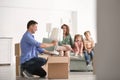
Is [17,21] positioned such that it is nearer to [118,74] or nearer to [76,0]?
[76,0]

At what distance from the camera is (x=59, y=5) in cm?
934

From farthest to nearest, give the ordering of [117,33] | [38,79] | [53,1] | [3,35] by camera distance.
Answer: [53,1] → [3,35] → [38,79] → [117,33]

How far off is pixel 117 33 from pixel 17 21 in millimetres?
7822

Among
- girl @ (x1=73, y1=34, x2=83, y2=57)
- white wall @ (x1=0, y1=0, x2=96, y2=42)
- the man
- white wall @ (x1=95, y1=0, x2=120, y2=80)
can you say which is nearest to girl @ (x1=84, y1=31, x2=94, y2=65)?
girl @ (x1=73, y1=34, x2=83, y2=57)

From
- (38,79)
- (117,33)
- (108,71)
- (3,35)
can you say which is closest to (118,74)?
(108,71)

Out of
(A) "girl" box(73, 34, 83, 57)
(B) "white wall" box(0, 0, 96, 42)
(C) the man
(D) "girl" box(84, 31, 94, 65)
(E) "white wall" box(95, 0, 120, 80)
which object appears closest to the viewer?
(E) "white wall" box(95, 0, 120, 80)

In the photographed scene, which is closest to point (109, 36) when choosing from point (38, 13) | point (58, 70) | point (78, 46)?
point (58, 70)

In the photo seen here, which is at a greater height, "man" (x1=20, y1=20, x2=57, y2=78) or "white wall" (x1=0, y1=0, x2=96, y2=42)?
"white wall" (x1=0, y1=0, x2=96, y2=42)

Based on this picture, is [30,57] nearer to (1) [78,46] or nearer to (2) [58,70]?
(2) [58,70]

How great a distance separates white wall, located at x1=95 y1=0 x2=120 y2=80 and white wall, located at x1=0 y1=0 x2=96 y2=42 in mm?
7265

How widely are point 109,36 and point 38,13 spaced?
796 centimetres

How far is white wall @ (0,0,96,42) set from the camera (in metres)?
8.60

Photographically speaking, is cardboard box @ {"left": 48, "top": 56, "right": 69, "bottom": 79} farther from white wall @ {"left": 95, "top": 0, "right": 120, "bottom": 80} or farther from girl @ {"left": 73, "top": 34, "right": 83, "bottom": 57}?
white wall @ {"left": 95, "top": 0, "right": 120, "bottom": 80}

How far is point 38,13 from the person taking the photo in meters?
8.92
